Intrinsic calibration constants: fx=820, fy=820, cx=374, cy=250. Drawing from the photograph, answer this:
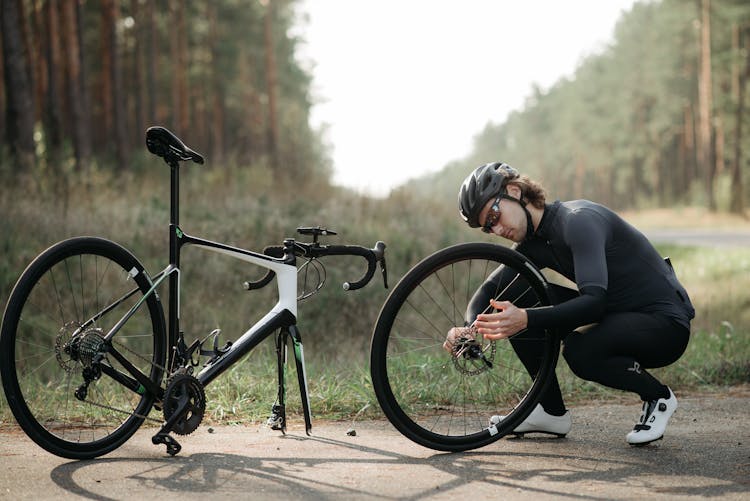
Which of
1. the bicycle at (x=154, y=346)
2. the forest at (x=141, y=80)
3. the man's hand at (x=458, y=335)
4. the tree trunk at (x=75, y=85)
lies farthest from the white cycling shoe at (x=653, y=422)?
the tree trunk at (x=75, y=85)

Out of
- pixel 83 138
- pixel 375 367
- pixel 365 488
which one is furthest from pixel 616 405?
pixel 83 138

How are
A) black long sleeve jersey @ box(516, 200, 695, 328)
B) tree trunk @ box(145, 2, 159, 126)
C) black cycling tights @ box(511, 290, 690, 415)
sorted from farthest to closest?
tree trunk @ box(145, 2, 159, 126) < black cycling tights @ box(511, 290, 690, 415) < black long sleeve jersey @ box(516, 200, 695, 328)

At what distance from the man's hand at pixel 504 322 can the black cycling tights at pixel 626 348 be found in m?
0.42

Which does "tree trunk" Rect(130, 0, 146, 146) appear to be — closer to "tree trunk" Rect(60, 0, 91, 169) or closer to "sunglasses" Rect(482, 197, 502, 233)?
"tree trunk" Rect(60, 0, 91, 169)

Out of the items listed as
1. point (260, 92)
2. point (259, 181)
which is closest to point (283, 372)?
point (259, 181)

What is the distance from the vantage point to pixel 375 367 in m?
3.95

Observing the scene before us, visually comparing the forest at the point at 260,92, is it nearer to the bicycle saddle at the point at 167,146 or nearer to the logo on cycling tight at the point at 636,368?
the bicycle saddle at the point at 167,146

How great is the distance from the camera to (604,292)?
388 centimetres

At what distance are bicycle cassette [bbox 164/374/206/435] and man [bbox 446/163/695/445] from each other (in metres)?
1.23

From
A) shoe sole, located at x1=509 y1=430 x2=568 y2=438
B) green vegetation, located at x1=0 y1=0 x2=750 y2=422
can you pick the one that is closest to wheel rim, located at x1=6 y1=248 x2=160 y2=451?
green vegetation, located at x1=0 y1=0 x2=750 y2=422

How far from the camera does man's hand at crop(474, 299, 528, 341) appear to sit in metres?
3.83

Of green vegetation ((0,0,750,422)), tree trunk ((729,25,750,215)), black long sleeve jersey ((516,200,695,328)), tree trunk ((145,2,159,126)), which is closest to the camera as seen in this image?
black long sleeve jersey ((516,200,695,328))

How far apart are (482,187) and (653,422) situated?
56.4 inches

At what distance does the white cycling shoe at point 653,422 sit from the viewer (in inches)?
158
